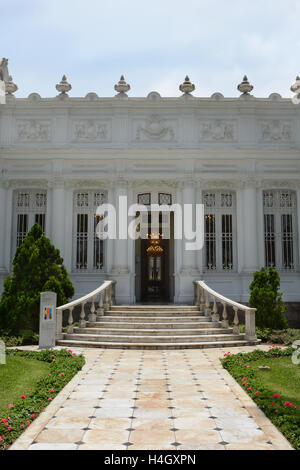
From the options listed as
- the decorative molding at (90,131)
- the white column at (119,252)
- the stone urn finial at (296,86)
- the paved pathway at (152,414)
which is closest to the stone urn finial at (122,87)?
the decorative molding at (90,131)

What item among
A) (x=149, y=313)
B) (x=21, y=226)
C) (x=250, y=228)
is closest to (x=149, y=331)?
(x=149, y=313)

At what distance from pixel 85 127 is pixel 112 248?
496cm

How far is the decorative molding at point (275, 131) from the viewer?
53.6 feet

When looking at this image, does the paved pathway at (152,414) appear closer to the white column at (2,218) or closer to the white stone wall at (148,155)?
the white stone wall at (148,155)

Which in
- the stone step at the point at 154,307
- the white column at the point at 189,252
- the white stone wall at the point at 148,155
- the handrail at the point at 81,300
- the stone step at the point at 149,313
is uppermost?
the white stone wall at the point at 148,155

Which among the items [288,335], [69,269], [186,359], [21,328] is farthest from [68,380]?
[69,269]

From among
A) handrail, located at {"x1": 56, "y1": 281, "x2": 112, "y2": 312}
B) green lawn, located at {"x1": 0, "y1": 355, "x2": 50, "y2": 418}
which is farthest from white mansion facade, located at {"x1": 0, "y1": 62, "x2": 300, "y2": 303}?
green lawn, located at {"x1": 0, "y1": 355, "x2": 50, "y2": 418}

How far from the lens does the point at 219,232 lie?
16.2 m

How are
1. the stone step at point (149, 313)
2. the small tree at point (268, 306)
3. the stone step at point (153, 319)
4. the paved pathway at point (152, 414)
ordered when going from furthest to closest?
the stone step at point (149, 313)
the stone step at point (153, 319)
the small tree at point (268, 306)
the paved pathway at point (152, 414)

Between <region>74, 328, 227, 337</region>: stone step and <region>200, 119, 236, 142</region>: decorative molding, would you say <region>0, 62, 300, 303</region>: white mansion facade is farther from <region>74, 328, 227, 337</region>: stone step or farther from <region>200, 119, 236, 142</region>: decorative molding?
<region>74, 328, 227, 337</region>: stone step

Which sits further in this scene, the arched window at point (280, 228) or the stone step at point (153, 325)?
the arched window at point (280, 228)

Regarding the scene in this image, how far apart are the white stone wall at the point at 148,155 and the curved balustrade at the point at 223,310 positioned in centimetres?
160

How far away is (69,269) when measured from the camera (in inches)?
627

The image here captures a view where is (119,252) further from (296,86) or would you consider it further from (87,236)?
(296,86)
